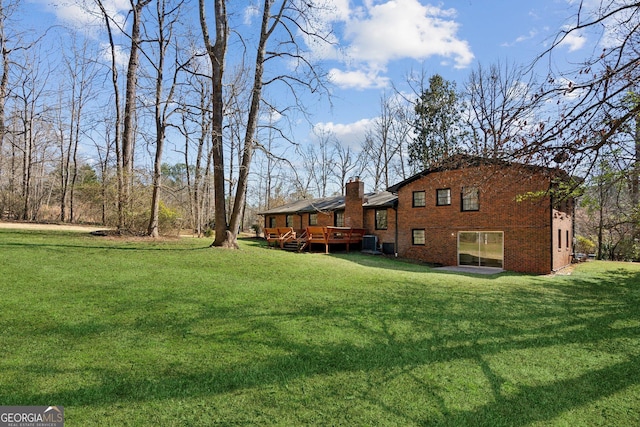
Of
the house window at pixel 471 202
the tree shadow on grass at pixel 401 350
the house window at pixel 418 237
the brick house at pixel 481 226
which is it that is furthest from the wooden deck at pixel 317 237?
the tree shadow on grass at pixel 401 350

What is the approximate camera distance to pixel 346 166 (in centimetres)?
3950

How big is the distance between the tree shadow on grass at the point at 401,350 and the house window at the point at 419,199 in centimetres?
1117

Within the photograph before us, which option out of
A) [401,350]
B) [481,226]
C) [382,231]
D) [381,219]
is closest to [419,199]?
[381,219]

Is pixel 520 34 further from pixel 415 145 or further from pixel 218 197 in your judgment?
pixel 415 145

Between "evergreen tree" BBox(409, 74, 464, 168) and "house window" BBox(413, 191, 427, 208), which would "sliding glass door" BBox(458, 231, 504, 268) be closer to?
"house window" BBox(413, 191, 427, 208)

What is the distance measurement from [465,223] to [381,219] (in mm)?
5349

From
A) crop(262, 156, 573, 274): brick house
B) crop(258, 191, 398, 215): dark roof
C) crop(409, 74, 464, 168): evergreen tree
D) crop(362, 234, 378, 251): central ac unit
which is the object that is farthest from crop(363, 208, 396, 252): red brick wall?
crop(409, 74, 464, 168): evergreen tree

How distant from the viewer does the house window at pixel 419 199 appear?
733 inches

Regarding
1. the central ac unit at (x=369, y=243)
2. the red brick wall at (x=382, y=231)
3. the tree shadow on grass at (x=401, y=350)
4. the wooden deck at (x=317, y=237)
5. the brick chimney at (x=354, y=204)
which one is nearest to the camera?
the tree shadow on grass at (x=401, y=350)

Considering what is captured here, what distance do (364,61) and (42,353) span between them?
13.3 meters

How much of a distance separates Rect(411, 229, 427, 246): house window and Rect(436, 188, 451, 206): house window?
1.82 metres

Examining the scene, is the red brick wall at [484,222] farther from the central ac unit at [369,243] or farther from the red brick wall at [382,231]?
the central ac unit at [369,243]

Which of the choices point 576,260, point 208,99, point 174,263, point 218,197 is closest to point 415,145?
point 576,260

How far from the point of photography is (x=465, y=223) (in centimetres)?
1705
